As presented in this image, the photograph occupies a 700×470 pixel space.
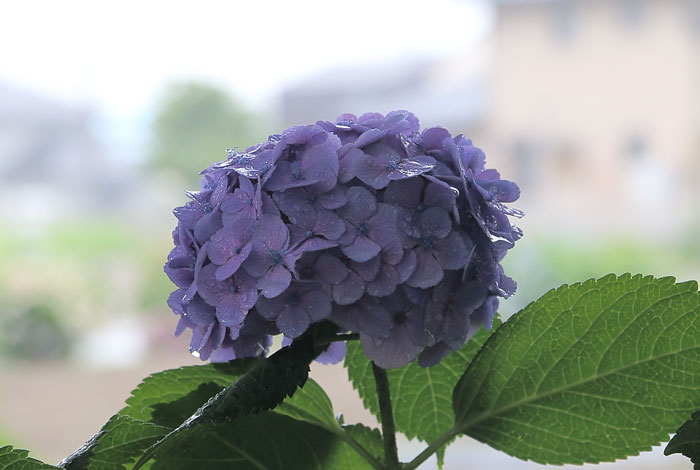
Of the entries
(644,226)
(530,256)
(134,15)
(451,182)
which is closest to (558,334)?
(451,182)

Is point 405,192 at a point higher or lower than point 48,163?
lower

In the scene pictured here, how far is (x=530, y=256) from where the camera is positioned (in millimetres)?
5551

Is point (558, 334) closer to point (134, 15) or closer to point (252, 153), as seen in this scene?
point (252, 153)

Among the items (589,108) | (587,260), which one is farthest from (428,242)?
(589,108)

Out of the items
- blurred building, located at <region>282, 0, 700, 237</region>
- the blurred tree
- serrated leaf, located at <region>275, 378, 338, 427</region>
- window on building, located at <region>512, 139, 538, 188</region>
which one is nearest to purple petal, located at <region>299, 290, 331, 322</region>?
serrated leaf, located at <region>275, 378, 338, 427</region>

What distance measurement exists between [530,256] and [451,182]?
5283 millimetres

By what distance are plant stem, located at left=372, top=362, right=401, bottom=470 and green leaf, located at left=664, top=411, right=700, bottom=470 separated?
13 cm

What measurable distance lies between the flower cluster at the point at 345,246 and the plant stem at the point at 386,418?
2 centimetres

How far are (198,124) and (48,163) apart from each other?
1462 mm

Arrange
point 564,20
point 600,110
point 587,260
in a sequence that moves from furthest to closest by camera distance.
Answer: point 564,20 → point 600,110 → point 587,260

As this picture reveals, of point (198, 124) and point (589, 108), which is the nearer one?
point (589, 108)

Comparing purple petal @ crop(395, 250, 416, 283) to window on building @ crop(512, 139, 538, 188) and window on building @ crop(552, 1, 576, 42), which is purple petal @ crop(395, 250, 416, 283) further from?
window on building @ crop(552, 1, 576, 42)

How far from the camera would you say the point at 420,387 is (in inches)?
19.7

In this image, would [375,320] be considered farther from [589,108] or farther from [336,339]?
[589,108]
